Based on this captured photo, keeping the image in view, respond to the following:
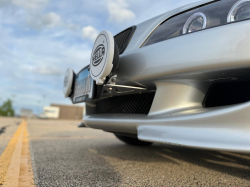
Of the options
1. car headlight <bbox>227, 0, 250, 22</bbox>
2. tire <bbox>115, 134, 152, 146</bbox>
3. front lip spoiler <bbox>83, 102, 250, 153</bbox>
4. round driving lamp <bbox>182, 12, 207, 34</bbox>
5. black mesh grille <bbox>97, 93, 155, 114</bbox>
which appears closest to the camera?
front lip spoiler <bbox>83, 102, 250, 153</bbox>

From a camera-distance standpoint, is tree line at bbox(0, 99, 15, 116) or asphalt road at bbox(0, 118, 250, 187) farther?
tree line at bbox(0, 99, 15, 116)

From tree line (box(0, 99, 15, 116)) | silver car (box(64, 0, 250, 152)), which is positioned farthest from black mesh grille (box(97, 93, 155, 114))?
tree line (box(0, 99, 15, 116))

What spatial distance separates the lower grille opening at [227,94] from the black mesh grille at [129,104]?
440mm

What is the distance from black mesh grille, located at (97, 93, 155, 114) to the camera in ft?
5.58

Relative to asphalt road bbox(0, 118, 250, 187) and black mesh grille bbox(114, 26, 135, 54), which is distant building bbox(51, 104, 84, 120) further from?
black mesh grille bbox(114, 26, 135, 54)

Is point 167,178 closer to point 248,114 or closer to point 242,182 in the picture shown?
point 242,182

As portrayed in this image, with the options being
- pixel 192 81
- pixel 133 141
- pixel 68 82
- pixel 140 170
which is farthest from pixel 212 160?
pixel 68 82

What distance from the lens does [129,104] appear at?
1.84 meters

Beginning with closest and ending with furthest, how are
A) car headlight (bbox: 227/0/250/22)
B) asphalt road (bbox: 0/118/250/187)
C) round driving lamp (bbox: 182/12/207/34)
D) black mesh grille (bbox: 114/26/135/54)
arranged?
car headlight (bbox: 227/0/250/22) → round driving lamp (bbox: 182/12/207/34) → asphalt road (bbox: 0/118/250/187) → black mesh grille (bbox: 114/26/135/54)

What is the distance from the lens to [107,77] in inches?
58.4

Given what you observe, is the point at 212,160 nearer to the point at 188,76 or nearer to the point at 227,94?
the point at 227,94

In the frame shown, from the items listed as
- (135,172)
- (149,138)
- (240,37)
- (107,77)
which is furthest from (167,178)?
(240,37)

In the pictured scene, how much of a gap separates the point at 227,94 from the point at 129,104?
2.62ft

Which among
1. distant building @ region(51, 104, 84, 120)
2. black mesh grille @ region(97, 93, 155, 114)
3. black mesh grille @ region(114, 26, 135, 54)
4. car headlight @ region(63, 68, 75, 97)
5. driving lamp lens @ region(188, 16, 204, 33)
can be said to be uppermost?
black mesh grille @ region(114, 26, 135, 54)
